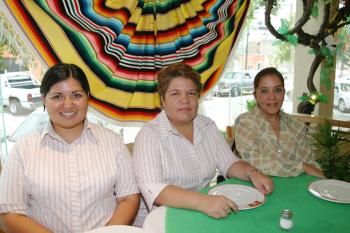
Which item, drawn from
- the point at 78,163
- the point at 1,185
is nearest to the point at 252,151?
the point at 78,163

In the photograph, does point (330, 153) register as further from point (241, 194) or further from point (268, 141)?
point (241, 194)

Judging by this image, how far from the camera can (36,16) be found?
1.74 m

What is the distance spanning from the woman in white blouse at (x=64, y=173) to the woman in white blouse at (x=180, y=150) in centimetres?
13

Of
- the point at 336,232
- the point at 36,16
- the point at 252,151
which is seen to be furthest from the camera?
the point at 252,151

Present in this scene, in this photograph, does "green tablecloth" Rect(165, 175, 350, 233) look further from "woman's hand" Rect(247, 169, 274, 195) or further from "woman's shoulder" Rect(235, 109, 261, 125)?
"woman's shoulder" Rect(235, 109, 261, 125)

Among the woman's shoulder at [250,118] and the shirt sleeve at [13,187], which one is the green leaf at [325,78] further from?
the shirt sleeve at [13,187]

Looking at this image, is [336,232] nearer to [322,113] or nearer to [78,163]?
[78,163]

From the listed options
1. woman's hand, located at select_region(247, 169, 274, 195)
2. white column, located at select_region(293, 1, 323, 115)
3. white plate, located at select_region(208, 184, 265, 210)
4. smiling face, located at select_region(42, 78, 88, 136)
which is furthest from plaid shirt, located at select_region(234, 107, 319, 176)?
white column, located at select_region(293, 1, 323, 115)

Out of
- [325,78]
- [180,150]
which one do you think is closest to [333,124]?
[325,78]

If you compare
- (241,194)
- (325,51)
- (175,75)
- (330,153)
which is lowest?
(330,153)

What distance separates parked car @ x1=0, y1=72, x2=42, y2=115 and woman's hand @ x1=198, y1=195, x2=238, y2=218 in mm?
1508

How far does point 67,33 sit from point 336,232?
1643 mm

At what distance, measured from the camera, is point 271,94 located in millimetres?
2115

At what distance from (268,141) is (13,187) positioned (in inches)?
57.7
